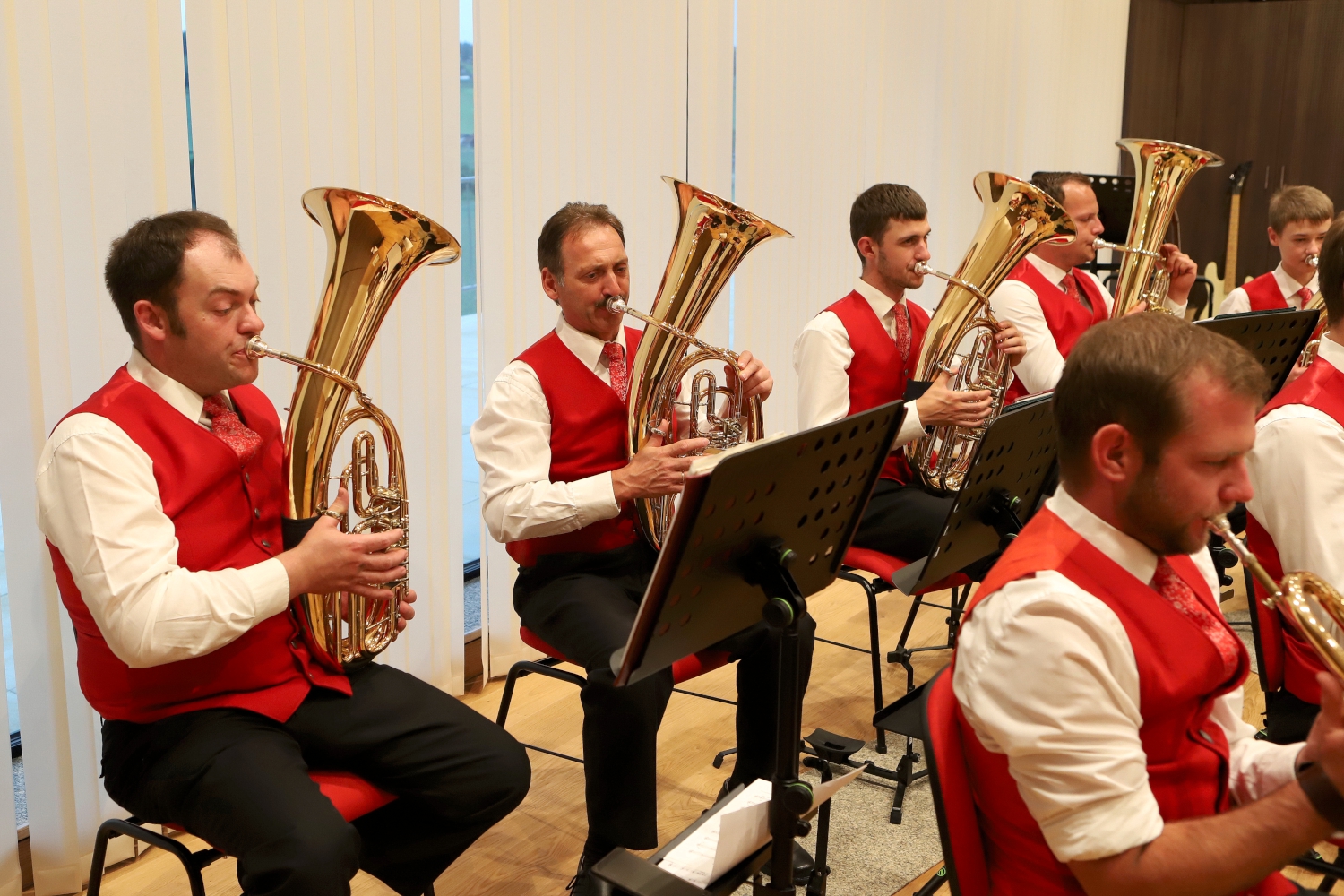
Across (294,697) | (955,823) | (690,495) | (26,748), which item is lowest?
(26,748)

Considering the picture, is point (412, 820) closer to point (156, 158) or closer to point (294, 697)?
point (294, 697)

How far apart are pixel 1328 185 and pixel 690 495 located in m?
7.06

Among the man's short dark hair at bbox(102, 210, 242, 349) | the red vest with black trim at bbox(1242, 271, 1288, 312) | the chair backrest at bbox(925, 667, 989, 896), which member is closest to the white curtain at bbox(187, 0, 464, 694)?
the man's short dark hair at bbox(102, 210, 242, 349)

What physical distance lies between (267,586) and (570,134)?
1958 millimetres

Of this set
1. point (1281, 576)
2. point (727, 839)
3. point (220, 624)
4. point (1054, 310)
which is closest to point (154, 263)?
point (220, 624)

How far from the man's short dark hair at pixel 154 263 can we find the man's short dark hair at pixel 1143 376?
53.7 inches

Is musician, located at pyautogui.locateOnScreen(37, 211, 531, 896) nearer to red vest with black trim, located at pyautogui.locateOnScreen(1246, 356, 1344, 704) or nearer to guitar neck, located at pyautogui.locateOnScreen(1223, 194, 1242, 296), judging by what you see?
red vest with black trim, located at pyautogui.locateOnScreen(1246, 356, 1344, 704)

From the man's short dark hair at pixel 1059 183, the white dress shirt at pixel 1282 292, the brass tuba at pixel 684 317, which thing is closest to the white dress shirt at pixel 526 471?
the brass tuba at pixel 684 317

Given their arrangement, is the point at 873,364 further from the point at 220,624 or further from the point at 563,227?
the point at 220,624

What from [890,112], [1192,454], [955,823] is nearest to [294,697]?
[955,823]

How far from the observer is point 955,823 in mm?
1301

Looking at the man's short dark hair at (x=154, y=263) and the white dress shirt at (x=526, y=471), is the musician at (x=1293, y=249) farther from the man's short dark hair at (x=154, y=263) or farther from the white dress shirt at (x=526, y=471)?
Result: the man's short dark hair at (x=154, y=263)

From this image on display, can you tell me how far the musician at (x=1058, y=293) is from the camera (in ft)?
11.9

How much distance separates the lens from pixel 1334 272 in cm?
214
